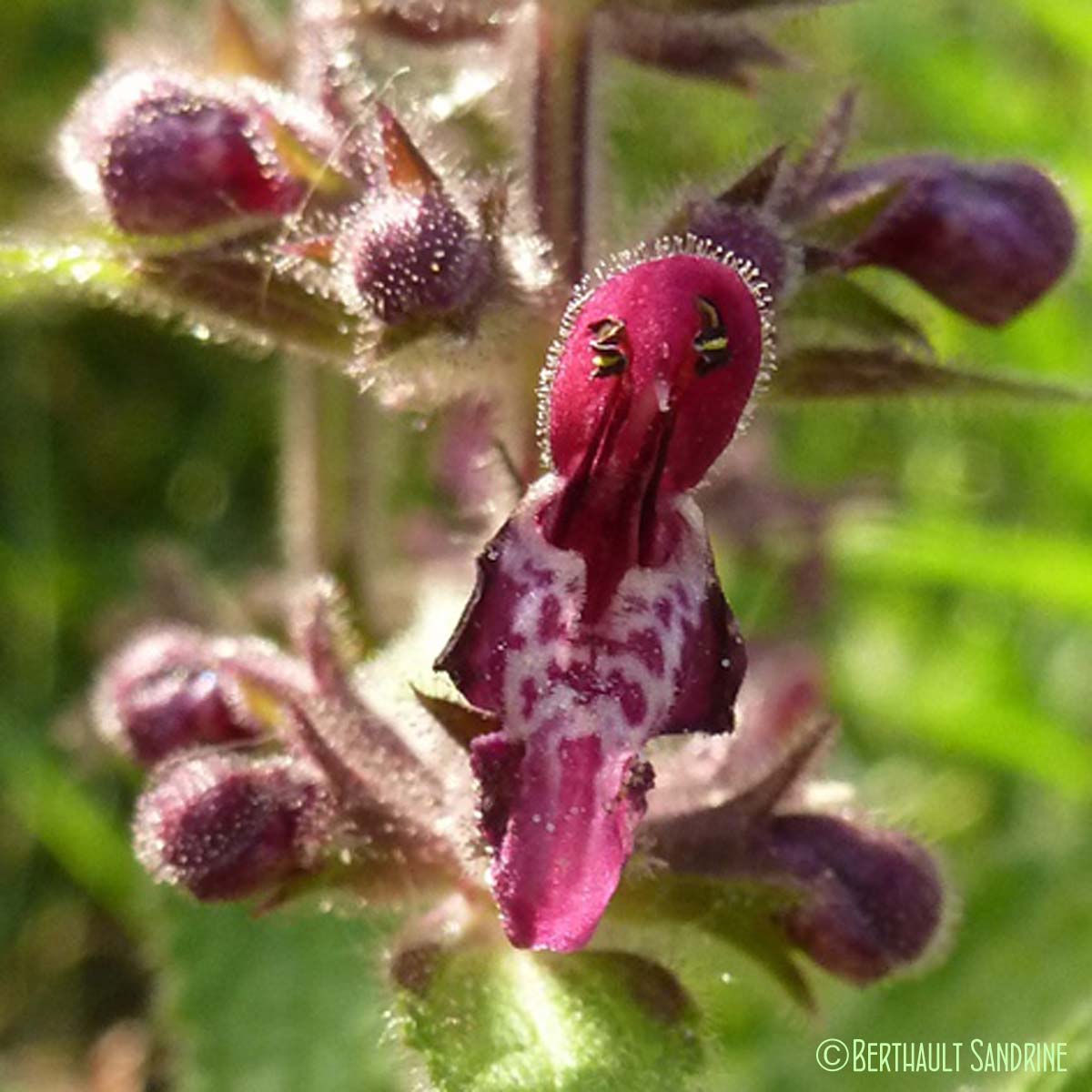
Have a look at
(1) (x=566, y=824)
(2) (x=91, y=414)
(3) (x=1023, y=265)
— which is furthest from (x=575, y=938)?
(2) (x=91, y=414)

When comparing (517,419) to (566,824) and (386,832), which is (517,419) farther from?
(566,824)

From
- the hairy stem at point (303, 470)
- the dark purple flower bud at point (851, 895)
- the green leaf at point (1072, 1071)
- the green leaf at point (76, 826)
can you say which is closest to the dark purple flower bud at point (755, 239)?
the dark purple flower bud at point (851, 895)

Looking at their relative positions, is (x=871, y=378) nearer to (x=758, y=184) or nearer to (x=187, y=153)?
(x=758, y=184)

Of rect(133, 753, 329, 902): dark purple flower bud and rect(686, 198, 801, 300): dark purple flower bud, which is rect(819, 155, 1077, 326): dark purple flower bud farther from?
rect(133, 753, 329, 902): dark purple flower bud

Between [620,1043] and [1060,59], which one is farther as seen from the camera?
[1060,59]

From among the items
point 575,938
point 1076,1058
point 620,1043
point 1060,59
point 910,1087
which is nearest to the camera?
point 575,938

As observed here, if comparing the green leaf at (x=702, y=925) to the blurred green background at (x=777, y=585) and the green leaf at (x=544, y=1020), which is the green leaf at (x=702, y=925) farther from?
the blurred green background at (x=777, y=585)

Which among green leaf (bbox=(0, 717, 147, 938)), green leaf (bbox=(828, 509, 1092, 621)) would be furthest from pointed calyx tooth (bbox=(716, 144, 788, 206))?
green leaf (bbox=(0, 717, 147, 938))
